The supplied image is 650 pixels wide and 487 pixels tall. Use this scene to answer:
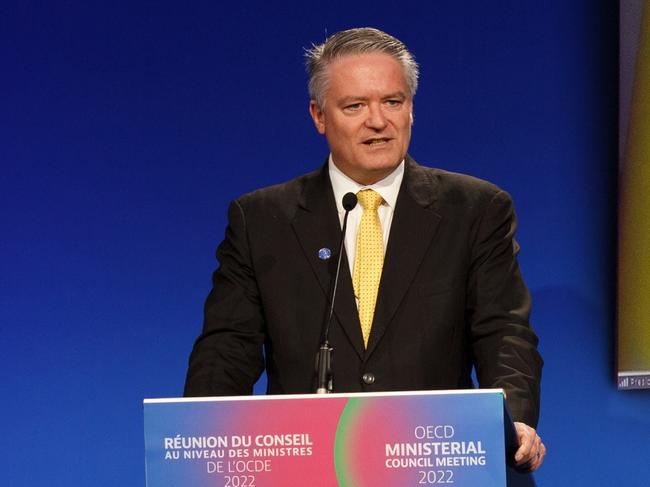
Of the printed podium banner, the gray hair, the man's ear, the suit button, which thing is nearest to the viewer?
the printed podium banner

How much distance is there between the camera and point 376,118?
2260 mm

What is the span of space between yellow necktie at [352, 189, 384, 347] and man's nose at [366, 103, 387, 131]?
19 centimetres

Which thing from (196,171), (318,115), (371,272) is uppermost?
(196,171)

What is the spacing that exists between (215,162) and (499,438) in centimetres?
202

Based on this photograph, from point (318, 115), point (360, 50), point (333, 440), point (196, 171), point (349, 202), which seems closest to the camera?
point (333, 440)

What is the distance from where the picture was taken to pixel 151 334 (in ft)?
11.1

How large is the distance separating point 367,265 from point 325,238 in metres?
0.11

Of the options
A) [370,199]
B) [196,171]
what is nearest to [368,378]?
[370,199]

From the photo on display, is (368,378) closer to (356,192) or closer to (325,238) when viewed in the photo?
(325,238)

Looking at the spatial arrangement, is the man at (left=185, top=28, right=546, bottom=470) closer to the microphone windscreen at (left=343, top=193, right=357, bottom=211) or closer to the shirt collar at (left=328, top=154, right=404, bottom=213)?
the shirt collar at (left=328, top=154, right=404, bottom=213)

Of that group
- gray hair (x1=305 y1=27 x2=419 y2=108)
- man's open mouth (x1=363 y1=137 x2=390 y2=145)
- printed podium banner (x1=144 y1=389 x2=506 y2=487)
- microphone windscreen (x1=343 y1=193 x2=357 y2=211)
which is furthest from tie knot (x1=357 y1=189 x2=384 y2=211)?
printed podium banner (x1=144 y1=389 x2=506 y2=487)

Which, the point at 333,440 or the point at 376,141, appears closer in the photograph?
the point at 333,440

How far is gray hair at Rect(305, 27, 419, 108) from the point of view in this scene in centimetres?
231

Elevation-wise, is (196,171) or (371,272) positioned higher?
(196,171)
